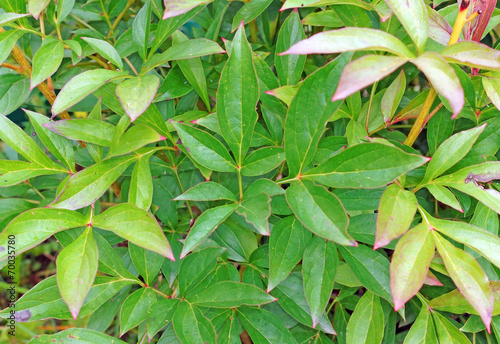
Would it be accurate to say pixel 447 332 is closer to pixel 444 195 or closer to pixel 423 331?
pixel 423 331

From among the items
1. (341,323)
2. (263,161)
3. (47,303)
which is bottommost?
(341,323)

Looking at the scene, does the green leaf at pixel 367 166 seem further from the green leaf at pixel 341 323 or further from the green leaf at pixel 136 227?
the green leaf at pixel 341 323

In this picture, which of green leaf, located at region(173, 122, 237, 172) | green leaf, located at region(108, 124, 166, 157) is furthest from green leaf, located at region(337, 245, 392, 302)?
green leaf, located at region(108, 124, 166, 157)

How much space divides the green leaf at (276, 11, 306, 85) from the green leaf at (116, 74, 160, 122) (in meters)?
0.19

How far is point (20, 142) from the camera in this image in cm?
61

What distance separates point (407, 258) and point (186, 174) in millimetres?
395

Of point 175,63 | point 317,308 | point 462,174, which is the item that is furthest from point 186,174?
point 462,174

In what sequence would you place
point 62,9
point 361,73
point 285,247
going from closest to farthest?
point 361,73, point 285,247, point 62,9

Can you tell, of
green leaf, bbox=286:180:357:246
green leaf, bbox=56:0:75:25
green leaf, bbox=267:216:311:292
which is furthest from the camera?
green leaf, bbox=56:0:75:25

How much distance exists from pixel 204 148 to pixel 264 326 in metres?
0.29

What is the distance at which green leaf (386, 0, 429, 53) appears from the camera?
0.44m

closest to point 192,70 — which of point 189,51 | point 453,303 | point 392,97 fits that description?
point 189,51

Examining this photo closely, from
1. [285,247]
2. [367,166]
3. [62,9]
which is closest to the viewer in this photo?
[367,166]

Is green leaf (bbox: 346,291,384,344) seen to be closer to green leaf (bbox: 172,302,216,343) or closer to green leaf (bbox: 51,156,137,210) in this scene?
green leaf (bbox: 172,302,216,343)
